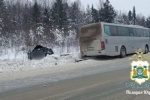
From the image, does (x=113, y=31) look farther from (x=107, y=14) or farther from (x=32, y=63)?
(x=107, y=14)

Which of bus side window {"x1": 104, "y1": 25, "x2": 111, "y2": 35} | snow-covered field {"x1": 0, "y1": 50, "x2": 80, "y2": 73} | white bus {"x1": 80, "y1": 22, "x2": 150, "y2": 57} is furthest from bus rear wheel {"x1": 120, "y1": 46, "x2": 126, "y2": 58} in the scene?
snow-covered field {"x1": 0, "y1": 50, "x2": 80, "y2": 73}

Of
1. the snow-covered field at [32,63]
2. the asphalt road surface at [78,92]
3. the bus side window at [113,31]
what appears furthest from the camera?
the bus side window at [113,31]

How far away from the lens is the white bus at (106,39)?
1912 cm

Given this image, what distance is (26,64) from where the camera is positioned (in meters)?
17.0

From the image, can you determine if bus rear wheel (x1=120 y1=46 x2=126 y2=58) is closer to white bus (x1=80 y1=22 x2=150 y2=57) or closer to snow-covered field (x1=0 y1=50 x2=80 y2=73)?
white bus (x1=80 y1=22 x2=150 y2=57)

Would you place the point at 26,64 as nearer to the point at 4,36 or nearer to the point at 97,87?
the point at 97,87

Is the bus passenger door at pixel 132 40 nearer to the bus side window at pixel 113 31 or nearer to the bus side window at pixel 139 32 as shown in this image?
the bus side window at pixel 139 32


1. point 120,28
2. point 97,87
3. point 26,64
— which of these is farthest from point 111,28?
point 97,87

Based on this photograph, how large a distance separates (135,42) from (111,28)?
417 centimetres

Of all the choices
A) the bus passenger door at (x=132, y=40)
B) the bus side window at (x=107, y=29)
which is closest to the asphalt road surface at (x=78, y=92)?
the bus side window at (x=107, y=29)

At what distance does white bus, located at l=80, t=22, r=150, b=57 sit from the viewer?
19122 millimetres

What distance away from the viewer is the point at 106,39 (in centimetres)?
1928

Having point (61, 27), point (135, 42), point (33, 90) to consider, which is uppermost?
point (61, 27)

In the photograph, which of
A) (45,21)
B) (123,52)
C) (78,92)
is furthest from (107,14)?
(78,92)
